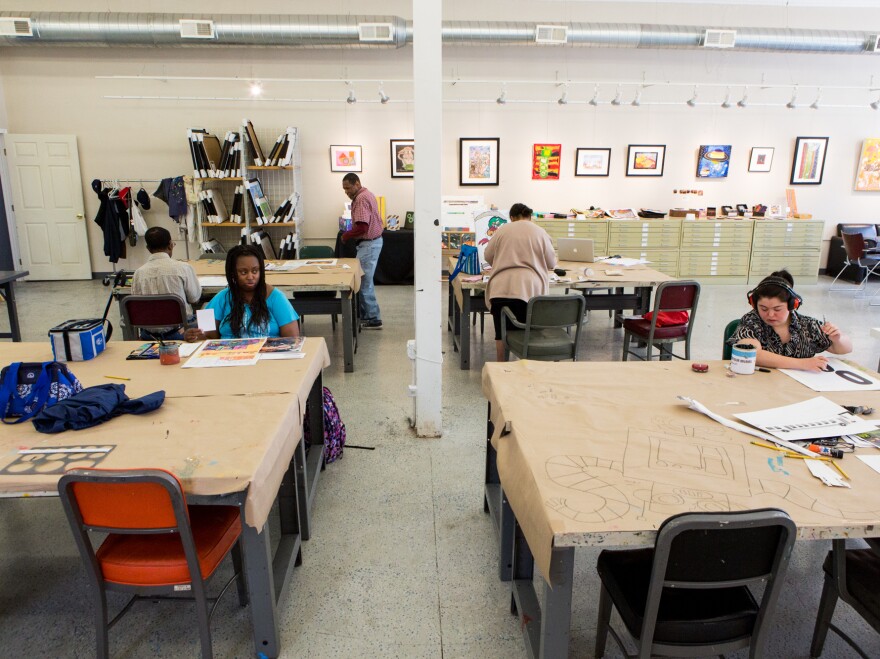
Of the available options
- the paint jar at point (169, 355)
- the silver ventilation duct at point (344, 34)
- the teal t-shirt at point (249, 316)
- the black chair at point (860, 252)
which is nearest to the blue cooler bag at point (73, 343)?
the paint jar at point (169, 355)

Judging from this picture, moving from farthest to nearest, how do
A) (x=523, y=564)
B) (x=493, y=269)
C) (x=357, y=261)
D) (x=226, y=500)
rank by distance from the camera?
(x=357, y=261) < (x=493, y=269) < (x=523, y=564) < (x=226, y=500)

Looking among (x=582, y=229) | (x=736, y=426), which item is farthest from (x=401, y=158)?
(x=736, y=426)

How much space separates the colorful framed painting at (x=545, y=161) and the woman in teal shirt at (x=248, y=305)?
688 centimetres

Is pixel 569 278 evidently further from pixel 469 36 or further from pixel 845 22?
pixel 845 22

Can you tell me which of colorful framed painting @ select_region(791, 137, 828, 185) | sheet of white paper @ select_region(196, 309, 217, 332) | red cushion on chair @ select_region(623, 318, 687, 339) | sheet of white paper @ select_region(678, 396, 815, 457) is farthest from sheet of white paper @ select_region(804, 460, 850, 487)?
colorful framed painting @ select_region(791, 137, 828, 185)

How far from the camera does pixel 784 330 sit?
9.69 ft

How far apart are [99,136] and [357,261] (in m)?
5.54

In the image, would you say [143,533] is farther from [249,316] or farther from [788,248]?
[788,248]

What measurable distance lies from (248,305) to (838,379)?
2.89 metres

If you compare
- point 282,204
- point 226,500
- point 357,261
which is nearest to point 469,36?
point 282,204

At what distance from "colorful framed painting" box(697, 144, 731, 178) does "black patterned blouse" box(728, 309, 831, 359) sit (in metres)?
7.41

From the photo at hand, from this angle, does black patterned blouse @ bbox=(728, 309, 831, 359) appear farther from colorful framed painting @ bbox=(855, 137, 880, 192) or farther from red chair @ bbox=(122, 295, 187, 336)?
colorful framed painting @ bbox=(855, 137, 880, 192)

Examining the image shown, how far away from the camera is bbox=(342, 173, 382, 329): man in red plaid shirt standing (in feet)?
19.7

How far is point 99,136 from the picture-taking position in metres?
8.88
